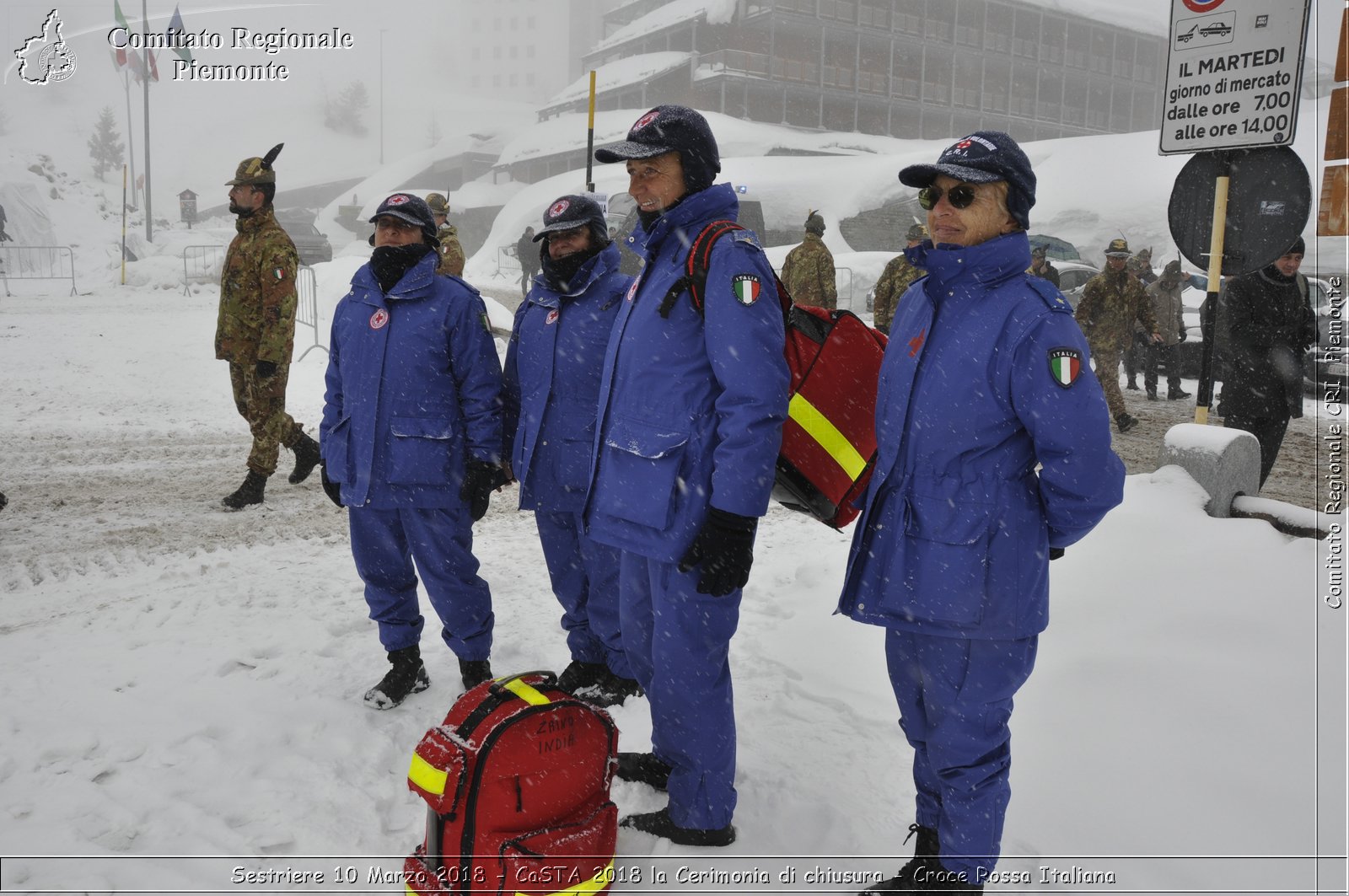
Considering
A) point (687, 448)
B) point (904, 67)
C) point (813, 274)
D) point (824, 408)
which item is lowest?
point (687, 448)

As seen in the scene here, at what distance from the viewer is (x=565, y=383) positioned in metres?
3.46

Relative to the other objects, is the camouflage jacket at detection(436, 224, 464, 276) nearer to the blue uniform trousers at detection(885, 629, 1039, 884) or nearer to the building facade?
the blue uniform trousers at detection(885, 629, 1039, 884)

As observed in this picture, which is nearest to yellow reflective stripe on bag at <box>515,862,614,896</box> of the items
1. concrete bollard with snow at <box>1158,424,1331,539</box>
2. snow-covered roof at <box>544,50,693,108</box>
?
concrete bollard with snow at <box>1158,424,1331,539</box>

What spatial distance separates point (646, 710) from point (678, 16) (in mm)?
42923

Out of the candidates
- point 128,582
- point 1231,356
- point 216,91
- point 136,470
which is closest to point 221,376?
point 136,470

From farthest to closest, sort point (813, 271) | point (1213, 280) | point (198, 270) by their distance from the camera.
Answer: point (198, 270) < point (813, 271) < point (1213, 280)

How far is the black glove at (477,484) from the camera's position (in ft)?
11.2

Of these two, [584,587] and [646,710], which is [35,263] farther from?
[646,710]

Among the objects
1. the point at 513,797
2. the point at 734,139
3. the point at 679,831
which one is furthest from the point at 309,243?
the point at 513,797

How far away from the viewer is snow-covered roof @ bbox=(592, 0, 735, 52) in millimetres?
38000

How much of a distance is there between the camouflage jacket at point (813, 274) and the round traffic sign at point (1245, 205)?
499 centimetres

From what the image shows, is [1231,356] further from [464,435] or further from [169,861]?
[169,861]

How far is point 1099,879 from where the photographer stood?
2.63 m

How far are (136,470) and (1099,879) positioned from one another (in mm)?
7080
